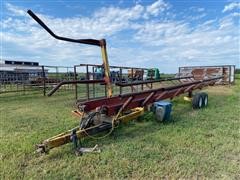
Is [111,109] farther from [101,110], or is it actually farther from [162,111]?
[162,111]

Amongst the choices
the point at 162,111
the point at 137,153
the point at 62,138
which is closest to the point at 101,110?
the point at 62,138

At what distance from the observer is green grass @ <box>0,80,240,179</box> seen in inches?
101

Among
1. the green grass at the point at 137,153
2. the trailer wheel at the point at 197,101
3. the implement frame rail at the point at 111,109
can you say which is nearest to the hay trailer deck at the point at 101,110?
the implement frame rail at the point at 111,109

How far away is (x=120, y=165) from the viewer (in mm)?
2736

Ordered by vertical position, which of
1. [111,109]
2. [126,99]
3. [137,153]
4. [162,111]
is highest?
[126,99]

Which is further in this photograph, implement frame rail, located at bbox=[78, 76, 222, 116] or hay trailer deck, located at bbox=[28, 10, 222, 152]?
implement frame rail, located at bbox=[78, 76, 222, 116]

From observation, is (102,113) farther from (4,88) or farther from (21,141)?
(4,88)

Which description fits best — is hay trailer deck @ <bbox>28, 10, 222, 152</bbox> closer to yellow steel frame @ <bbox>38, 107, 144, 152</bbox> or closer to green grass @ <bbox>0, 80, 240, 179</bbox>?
yellow steel frame @ <bbox>38, 107, 144, 152</bbox>

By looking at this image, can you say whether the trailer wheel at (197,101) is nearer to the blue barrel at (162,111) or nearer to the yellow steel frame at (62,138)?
the blue barrel at (162,111)

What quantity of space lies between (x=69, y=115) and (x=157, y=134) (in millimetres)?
2609

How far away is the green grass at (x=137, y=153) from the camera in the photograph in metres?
2.58

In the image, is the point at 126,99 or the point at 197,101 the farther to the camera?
the point at 197,101

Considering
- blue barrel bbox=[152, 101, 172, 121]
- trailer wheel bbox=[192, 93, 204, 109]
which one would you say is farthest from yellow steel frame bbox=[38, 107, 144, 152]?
trailer wheel bbox=[192, 93, 204, 109]

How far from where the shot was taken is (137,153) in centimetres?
307
